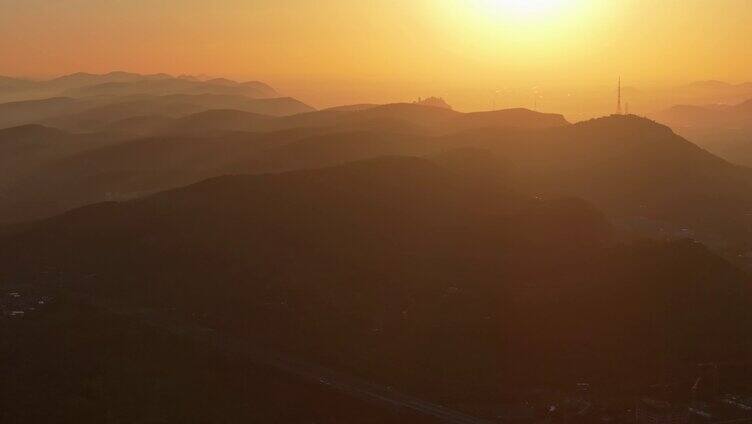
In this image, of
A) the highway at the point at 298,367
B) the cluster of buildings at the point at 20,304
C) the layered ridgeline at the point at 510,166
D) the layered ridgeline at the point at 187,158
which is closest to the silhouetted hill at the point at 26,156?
the layered ridgeline at the point at 187,158

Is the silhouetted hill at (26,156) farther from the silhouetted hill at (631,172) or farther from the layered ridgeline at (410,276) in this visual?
the silhouetted hill at (631,172)

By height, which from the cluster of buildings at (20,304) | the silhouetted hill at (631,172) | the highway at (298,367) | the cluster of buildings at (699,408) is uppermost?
the silhouetted hill at (631,172)

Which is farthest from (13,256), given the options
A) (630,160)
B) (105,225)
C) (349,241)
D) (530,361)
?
(630,160)

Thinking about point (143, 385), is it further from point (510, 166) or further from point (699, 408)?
point (510, 166)

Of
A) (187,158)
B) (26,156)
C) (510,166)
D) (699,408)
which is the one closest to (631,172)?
(510,166)

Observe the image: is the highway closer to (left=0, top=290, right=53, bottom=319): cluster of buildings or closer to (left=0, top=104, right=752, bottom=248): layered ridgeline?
(left=0, top=290, right=53, bottom=319): cluster of buildings

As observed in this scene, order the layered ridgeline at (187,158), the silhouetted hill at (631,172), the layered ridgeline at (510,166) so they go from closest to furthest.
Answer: the layered ridgeline at (510,166) < the silhouetted hill at (631,172) < the layered ridgeline at (187,158)
